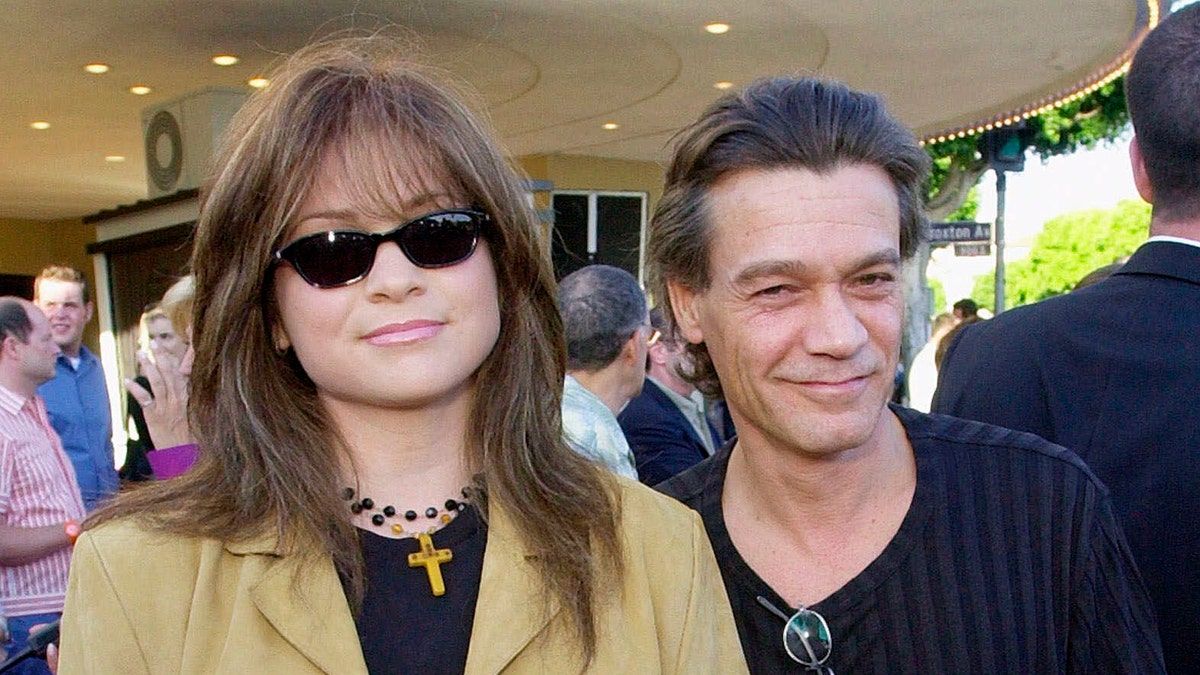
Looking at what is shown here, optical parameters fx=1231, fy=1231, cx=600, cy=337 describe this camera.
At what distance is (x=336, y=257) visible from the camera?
71.8 inches

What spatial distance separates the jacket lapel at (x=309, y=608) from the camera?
1.73m

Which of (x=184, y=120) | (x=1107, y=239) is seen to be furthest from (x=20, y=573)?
(x=1107, y=239)

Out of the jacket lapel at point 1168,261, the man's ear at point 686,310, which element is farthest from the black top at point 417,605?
the jacket lapel at point 1168,261

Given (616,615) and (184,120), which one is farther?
(184,120)

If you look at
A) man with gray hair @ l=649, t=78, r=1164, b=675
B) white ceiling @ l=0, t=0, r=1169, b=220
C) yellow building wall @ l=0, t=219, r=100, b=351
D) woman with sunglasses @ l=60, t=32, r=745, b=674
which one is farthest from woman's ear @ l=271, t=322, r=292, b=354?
yellow building wall @ l=0, t=219, r=100, b=351

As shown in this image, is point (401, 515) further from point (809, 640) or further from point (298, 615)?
point (809, 640)

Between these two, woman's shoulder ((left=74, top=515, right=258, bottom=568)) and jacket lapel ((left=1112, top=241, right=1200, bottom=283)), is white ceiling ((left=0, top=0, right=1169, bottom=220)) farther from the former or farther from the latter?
woman's shoulder ((left=74, top=515, right=258, bottom=568))

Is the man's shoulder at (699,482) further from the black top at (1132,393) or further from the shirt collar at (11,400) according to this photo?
the shirt collar at (11,400)

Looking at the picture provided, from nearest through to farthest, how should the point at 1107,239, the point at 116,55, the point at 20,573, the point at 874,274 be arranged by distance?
the point at 874,274 < the point at 20,573 < the point at 116,55 < the point at 1107,239

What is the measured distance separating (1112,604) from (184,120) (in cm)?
980

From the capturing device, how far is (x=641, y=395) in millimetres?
5641

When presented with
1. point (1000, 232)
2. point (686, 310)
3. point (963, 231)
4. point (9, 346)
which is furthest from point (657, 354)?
point (963, 231)

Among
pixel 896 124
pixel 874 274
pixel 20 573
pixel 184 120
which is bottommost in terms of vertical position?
pixel 20 573

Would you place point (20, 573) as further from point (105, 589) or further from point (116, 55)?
point (116, 55)
